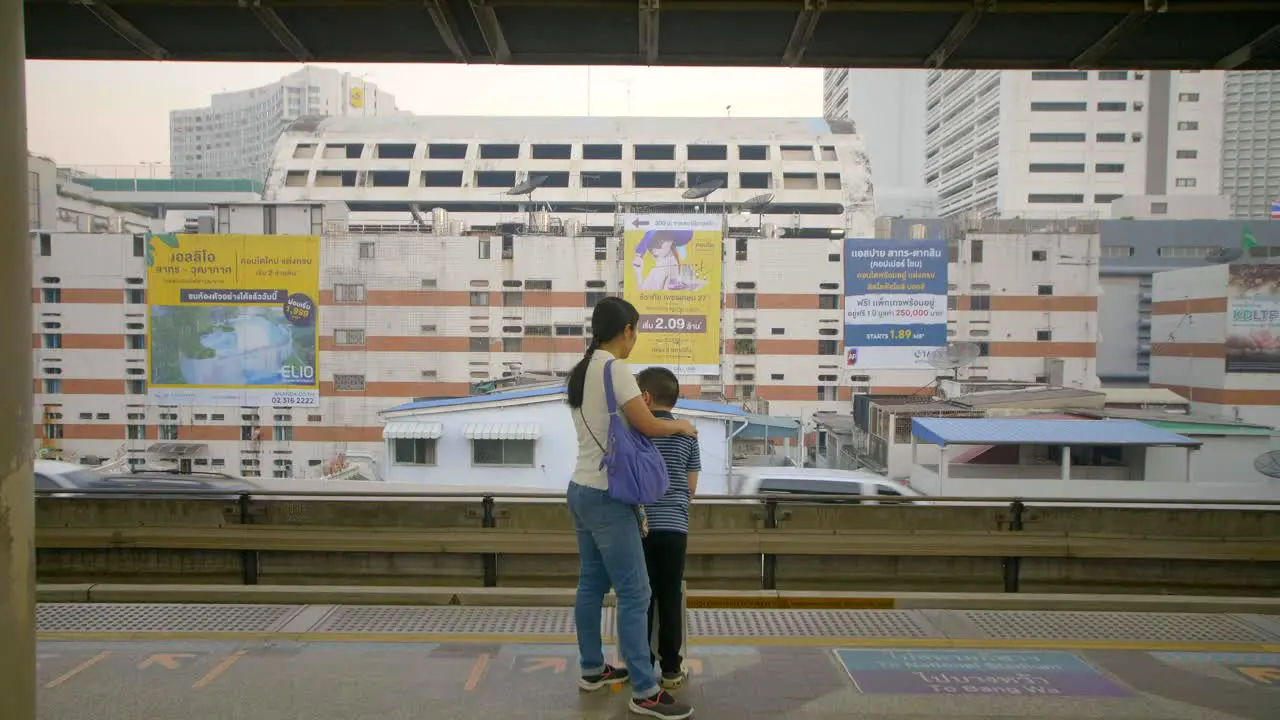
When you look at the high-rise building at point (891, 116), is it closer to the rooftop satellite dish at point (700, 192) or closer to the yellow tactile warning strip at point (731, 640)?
the rooftop satellite dish at point (700, 192)

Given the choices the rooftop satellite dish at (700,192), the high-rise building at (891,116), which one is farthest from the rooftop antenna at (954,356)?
the high-rise building at (891,116)

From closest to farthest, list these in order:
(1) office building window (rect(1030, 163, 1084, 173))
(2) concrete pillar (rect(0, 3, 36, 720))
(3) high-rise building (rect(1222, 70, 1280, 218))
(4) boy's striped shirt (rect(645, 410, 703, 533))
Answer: (2) concrete pillar (rect(0, 3, 36, 720)) → (4) boy's striped shirt (rect(645, 410, 703, 533)) → (1) office building window (rect(1030, 163, 1084, 173)) → (3) high-rise building (rect(1222, 70, 1280, 218))

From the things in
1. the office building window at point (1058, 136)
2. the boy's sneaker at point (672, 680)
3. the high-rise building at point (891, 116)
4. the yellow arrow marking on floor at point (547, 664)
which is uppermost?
the high-rise building at point (891, 116)

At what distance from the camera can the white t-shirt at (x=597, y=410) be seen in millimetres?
3359

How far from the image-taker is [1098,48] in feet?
18.4

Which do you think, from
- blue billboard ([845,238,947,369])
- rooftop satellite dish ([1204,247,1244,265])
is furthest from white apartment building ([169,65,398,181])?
rooftop satellite dish ([1204,247,1244,265])

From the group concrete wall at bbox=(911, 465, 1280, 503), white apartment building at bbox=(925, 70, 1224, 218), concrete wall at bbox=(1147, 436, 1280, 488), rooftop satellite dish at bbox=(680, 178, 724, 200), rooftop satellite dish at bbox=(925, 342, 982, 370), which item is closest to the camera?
concrete wall at bbox=(911, 465, 1280, 503)

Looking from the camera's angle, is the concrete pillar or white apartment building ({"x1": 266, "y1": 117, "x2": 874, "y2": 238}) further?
white apartment building ({"x1": 266, "y1": 117, "x2": 874, "y2": 238})

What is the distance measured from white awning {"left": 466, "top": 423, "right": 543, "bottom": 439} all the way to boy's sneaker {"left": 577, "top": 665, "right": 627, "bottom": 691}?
644 inches

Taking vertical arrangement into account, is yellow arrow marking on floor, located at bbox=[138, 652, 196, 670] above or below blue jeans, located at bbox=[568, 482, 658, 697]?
below

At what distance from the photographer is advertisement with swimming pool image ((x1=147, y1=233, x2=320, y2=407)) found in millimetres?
38750

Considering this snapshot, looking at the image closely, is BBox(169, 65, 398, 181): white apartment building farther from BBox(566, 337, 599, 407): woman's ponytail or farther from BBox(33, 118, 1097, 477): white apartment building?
BBox(566, 337, 599, 407): woman's ponytail

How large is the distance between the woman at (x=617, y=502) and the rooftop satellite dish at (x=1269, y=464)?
2179 centimetres

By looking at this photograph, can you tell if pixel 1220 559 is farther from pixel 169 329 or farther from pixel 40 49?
pixel 169 329
